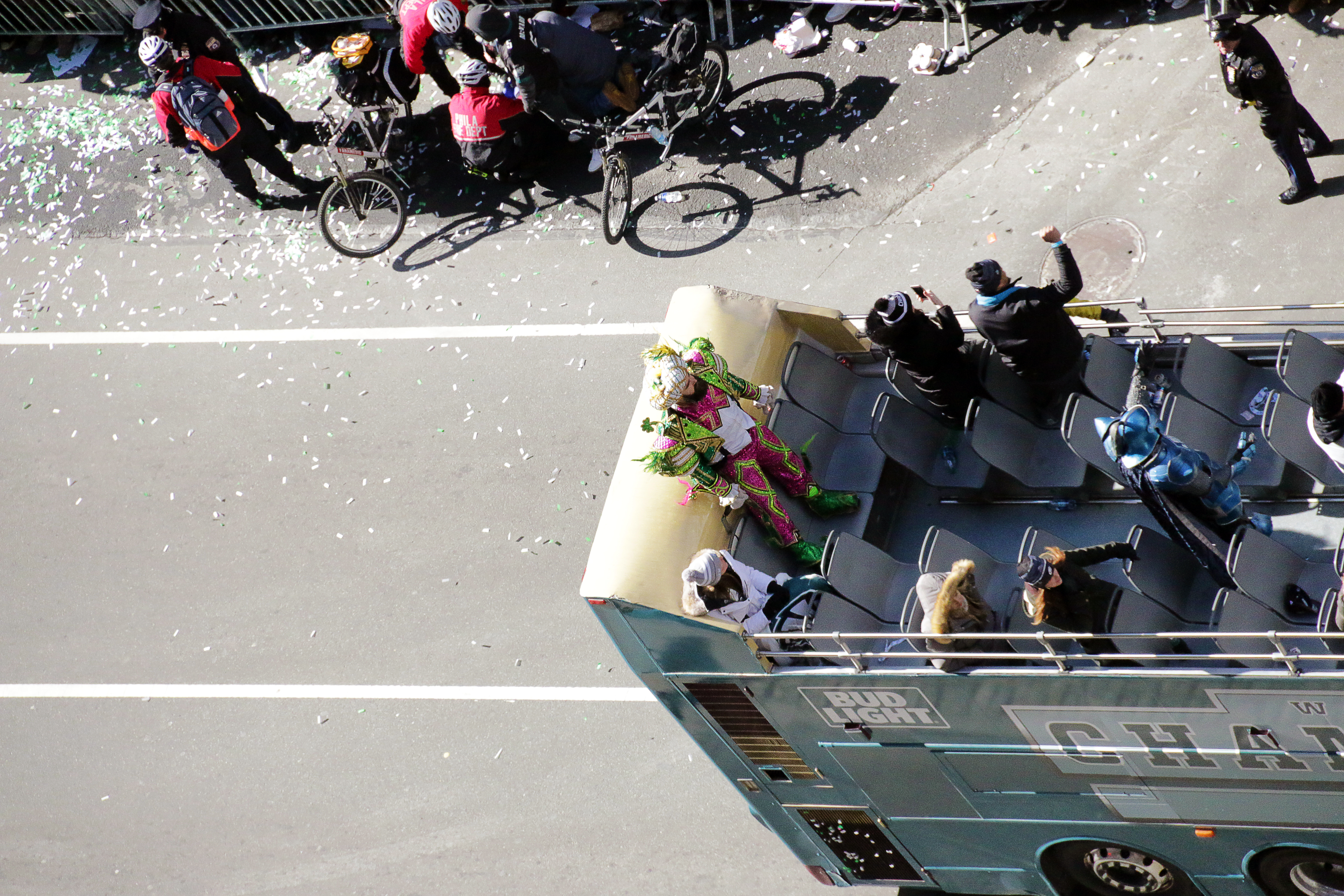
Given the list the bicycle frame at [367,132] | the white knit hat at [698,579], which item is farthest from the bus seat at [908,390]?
the bicycle frame at [367,132]

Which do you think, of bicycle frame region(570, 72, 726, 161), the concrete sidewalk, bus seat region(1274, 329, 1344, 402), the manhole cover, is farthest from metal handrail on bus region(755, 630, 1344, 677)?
bicycle frame region(570, 72, 726, 161)

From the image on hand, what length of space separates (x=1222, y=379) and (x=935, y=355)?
5.66 feet

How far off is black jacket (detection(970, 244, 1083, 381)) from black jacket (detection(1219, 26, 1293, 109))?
123 inches

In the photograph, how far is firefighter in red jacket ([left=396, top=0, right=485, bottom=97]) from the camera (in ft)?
41.7

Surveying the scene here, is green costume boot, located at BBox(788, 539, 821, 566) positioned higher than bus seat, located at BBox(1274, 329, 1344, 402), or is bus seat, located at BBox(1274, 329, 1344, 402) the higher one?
bus seat, located at BBox(1274, 329, 1344, 402)

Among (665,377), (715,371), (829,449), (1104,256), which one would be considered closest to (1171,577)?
(829,449)

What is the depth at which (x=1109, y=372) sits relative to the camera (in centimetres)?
806

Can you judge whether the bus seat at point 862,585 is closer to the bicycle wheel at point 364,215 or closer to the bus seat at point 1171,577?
the bus seat at point 1171,577

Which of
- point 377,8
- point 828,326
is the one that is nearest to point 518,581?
point 828,326

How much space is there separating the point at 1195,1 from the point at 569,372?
694cm

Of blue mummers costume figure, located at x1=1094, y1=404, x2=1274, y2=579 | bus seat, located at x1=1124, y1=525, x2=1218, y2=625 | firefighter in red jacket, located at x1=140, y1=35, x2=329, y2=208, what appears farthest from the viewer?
firefighter in red jacket, located at x1=140, y1=35, x2=329, y2=208

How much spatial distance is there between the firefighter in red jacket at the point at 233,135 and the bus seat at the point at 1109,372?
9391 millimetres

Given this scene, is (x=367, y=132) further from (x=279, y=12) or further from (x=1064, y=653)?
(x=1064, y=653)

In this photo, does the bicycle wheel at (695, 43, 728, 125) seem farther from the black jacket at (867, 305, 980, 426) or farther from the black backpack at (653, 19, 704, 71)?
the black jacket at (867, 305, 980, 426)
